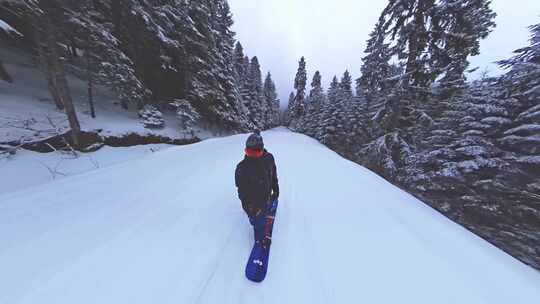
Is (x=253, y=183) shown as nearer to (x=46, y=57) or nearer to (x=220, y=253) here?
(x=220, y=253)

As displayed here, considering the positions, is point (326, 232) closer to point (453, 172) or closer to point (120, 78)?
point (453, 172)

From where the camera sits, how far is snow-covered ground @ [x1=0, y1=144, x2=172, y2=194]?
561 centimetres

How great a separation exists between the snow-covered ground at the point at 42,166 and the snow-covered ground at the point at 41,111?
0.83 m

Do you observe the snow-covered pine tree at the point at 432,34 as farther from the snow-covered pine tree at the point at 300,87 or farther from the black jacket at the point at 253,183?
the snow-covered pine tree at the point at 300,87

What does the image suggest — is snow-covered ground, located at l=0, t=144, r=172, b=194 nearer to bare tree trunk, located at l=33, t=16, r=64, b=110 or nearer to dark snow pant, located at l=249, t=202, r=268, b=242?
bare tree trunk, located at l=33, t=16, r=64, b=110

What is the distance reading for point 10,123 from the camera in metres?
6.68

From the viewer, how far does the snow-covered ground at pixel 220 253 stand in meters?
1.77

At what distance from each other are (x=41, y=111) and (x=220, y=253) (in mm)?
11169

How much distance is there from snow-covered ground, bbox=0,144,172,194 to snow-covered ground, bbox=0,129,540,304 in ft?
12.2

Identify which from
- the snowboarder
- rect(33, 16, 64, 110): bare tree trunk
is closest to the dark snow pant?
the snowboarder

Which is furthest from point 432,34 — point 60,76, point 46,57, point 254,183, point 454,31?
point 46,57

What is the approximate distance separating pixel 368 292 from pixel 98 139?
10984mm

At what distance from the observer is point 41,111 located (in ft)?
26.3

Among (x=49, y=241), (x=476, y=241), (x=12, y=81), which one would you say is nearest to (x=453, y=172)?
(x=476, y=241)
